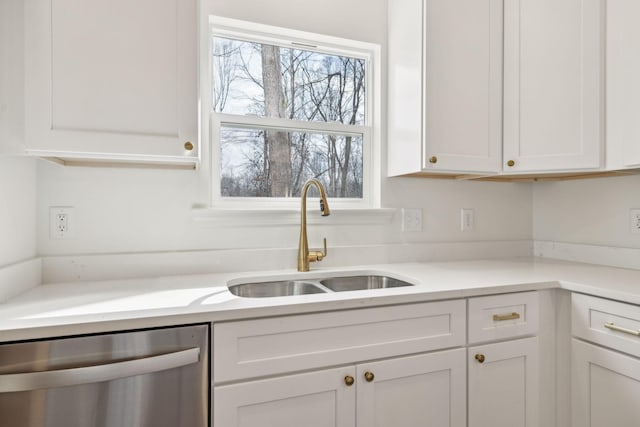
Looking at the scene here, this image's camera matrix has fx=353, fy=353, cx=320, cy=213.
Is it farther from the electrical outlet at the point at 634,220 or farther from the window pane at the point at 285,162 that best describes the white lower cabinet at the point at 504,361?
the window pane at the point at 285,162

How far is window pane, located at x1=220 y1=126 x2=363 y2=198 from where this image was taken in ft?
5.62

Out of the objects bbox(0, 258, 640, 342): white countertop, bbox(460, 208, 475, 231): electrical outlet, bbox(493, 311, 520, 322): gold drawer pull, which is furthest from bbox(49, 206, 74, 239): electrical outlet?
bbox(460, 208, 475, 231): electrical outlet

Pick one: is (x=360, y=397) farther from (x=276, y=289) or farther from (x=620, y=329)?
(x=620, y=329)

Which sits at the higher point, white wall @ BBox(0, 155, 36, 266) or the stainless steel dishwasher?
white wall @ BBox(0, 155, 36, 266)

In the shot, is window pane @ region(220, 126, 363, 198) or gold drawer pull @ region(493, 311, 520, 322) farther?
window pane @ region(220, 126, 363, 198)

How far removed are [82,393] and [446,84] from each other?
1.76 meters

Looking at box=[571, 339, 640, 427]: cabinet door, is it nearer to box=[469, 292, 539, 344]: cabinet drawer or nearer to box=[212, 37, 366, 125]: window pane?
box=[469, 292, 539, 344]: cabinet drawer

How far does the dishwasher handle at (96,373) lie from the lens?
842 millimetres

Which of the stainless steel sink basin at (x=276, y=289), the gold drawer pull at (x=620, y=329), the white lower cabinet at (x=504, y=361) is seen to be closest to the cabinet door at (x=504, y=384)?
Answer: the white lower cabinet at (x=504, y=361)

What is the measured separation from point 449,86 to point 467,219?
785 mm

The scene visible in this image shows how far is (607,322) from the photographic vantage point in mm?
1276

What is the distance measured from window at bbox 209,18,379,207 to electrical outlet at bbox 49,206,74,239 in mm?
570

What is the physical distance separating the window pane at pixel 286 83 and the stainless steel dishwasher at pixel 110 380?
3.67 ft

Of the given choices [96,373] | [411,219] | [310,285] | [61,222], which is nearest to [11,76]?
[61,222]
